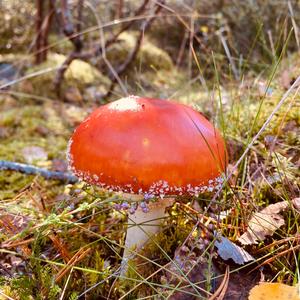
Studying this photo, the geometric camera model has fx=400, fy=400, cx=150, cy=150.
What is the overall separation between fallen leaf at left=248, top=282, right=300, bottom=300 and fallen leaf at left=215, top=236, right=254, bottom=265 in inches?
6.0

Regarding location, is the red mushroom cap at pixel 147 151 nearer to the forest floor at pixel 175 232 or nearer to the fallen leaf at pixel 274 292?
the forest floor at pixel 175 232

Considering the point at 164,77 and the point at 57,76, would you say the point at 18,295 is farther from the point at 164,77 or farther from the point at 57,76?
the point at 164,77

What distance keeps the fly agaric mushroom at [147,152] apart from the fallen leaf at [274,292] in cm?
39

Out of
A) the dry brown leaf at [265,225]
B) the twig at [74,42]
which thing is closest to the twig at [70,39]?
the twig at [74,42]

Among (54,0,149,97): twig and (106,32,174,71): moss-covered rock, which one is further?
(106,32,174,71): moss-covered rock

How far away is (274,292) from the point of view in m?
1.36

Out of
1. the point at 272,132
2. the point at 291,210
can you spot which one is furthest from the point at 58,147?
the point at 291,210

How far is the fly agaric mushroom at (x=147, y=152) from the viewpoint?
4.61 feet

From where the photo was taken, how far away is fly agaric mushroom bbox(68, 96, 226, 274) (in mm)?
1404

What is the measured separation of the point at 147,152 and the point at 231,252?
1.74ft

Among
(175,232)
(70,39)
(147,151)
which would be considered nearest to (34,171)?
(175,232)

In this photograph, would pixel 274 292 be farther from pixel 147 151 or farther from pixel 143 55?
pixel 143 55

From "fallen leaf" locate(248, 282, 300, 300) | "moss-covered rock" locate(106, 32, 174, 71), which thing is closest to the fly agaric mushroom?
"fallen leaf" locate(248, 282, 300, 300)

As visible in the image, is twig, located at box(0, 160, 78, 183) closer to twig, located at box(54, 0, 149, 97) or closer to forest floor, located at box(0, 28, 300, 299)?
forest floor, located at box(0, 28, 300, 299)
